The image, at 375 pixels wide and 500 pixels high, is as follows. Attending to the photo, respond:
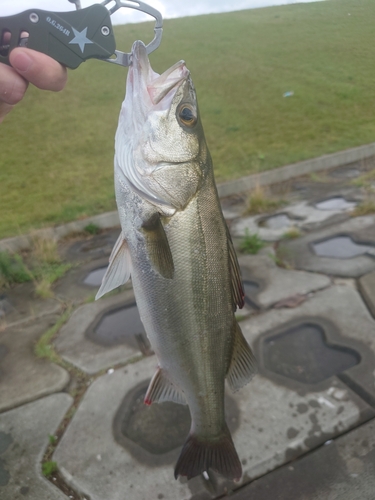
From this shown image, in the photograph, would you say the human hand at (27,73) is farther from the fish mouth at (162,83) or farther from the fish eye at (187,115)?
the fish eye at (187,115)

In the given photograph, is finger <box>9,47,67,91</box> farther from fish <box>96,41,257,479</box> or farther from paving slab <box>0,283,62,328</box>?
paving slab <box>0,283,62,328</box>

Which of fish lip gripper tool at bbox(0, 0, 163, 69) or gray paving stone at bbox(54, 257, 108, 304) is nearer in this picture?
fish lip gripper tool at bbox(0, 0, 163, 69)

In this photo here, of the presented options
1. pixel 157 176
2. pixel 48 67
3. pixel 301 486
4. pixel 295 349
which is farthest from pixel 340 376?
pixel 48 67

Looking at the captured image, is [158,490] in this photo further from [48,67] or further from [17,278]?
[17,278]

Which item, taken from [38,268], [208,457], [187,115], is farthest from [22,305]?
[187,115]

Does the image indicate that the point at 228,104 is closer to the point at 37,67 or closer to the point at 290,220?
the point at 290,220

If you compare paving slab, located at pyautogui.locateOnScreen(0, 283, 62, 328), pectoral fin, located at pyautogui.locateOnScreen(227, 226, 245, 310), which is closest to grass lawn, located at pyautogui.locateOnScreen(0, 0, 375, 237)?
pectoral fin, located at pyautogui.locateOnScreen(227, 226, 245, 310)
